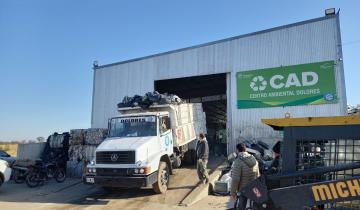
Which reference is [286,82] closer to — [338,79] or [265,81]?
[265,81]

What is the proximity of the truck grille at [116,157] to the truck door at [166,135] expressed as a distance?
1.47 m

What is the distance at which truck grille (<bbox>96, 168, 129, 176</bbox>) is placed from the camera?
10.3m

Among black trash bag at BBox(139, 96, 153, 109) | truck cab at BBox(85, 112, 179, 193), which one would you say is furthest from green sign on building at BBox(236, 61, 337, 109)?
truck cab at BBox(85, 112, 179, 193)

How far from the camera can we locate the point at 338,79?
14.8 meters

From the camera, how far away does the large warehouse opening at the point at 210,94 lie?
20672mm

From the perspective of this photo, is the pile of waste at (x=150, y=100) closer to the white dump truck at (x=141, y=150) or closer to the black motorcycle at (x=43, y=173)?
the white dump truck at (x=141, y=150)

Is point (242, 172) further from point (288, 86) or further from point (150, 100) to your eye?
point (288, 86)

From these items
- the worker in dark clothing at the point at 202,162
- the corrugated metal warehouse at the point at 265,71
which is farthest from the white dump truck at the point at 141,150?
the corrugated metal warehouse at the point at 265,71

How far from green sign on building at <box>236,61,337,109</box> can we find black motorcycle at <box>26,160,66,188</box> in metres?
8.87

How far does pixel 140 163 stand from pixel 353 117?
7.81m

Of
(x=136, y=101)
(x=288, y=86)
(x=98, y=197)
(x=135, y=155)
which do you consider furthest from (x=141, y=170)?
(x=288, y=86)

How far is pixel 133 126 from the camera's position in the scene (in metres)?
11.9

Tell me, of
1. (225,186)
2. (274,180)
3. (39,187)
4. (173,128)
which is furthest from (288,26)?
(274,180)

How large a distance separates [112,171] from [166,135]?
2.44m
